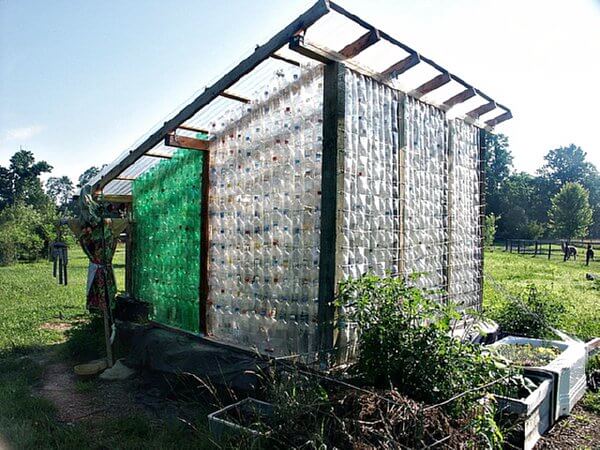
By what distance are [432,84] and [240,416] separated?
156 inches

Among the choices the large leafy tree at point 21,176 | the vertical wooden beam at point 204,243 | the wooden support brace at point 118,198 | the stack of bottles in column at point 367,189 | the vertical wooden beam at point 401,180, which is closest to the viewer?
the stack of bottles in column at point 367,189

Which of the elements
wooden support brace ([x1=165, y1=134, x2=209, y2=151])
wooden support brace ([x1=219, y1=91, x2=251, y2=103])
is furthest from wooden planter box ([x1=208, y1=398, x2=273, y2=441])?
wooden support brace ([x1=165, y1=134, x2=209, y2=151])

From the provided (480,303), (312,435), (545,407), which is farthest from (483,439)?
(480,303)

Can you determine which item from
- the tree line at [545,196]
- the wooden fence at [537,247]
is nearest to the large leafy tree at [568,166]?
the tree line at [545,196]

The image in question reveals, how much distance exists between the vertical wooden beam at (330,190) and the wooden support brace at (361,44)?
124 millimetres

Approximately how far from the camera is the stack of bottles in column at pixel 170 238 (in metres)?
6.41

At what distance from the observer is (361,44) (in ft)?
14.5

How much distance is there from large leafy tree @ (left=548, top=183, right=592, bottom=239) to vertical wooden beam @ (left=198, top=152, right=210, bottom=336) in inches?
1346

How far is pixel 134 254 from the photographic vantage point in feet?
26.9

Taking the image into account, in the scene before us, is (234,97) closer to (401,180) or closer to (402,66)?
(402,66)

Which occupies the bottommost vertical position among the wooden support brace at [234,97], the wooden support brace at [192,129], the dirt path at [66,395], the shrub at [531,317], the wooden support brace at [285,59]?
the dirt path at [66,395]

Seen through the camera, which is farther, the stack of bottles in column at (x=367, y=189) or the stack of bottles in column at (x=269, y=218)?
the stack of bottles in column at (x=269, y=218)

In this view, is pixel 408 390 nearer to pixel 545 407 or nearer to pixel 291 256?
pixel 545 407

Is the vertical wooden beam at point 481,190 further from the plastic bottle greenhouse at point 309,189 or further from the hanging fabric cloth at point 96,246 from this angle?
the hanging fabric cloth at point 96,246
